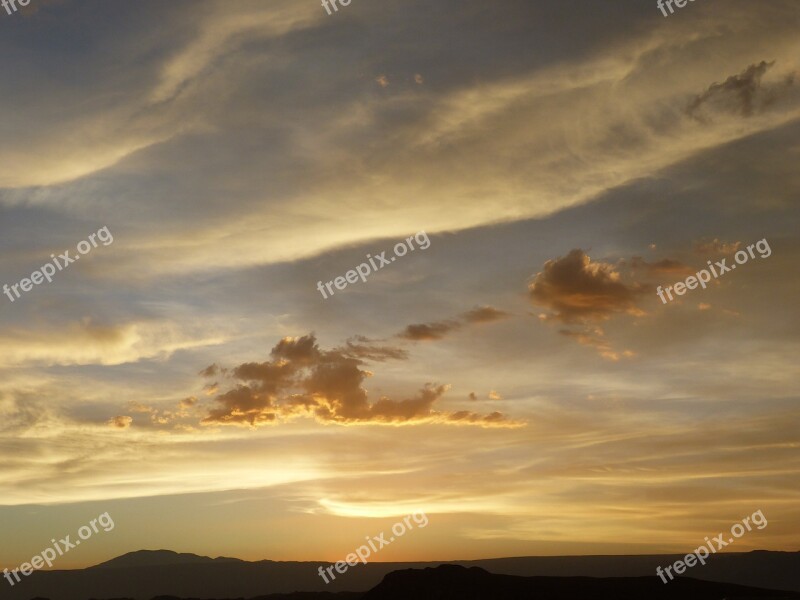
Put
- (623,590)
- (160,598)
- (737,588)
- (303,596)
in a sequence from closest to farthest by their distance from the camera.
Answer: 1. (623,590)
2. (737,588)
3. (303,596)
4. (160,598)

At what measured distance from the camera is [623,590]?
89500 mm

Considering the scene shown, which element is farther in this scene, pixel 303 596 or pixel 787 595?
pixel 303 596

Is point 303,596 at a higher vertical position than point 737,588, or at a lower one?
higher

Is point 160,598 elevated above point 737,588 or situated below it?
above

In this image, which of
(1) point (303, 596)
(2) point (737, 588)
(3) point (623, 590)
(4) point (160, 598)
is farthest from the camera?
(4) point (160, 598)

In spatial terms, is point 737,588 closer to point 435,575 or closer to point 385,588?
point 435,575

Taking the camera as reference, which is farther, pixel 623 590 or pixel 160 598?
pixel 160 598

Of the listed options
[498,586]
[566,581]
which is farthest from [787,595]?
[498,586]

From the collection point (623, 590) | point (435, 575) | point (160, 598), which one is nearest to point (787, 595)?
point (623, 590)

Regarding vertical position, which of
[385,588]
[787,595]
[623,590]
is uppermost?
[385,588]

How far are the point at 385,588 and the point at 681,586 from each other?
119ft

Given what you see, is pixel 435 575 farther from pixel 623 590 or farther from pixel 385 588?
pixel 623 590

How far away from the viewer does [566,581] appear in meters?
92.2

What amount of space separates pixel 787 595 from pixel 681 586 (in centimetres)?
1191
